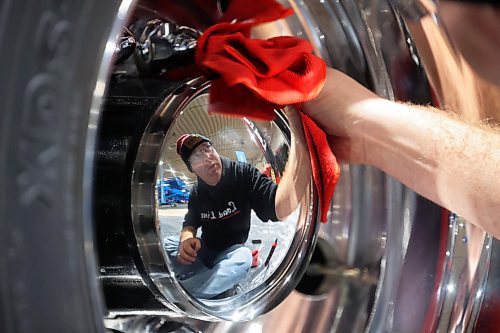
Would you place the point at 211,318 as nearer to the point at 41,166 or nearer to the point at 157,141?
the point at 157,141

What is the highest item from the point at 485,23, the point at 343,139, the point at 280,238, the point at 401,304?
the point at 485,23

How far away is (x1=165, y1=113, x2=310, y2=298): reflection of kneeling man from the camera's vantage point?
0.64 metres

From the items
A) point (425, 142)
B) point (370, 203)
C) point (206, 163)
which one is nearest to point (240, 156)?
point (206, 163)

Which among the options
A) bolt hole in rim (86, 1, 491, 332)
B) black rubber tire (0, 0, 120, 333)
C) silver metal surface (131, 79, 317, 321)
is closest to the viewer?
black rubber tire (0, 0, 120, 333)

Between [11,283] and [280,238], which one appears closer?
[11,283]

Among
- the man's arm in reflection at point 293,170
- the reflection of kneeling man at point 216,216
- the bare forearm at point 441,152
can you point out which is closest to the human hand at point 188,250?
the reflection of kneeling man at point 216,216

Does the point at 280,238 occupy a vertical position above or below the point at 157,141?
below

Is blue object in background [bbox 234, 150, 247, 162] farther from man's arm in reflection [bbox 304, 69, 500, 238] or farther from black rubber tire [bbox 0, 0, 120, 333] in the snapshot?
black rubber tire [bbox 0, 0, 120, 333]

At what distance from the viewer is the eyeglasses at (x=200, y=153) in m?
0.64

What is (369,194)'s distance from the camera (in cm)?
93

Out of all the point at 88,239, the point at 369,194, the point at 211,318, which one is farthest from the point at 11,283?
the point at 369,194

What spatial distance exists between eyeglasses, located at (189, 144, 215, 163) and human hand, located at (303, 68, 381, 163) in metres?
0.14

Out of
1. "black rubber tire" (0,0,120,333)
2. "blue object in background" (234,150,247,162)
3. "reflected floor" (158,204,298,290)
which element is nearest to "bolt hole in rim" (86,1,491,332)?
"reflected floor" (158,204,298,290)

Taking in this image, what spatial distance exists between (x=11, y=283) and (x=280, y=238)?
441 mm
